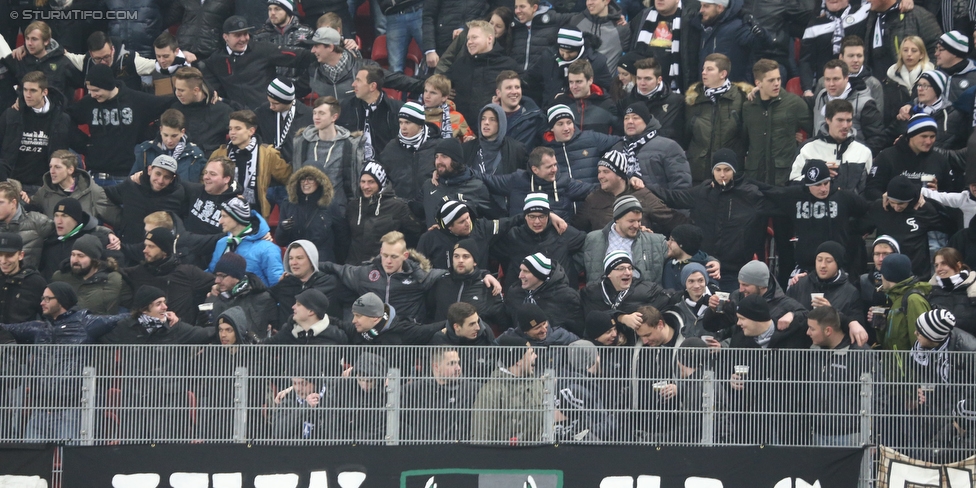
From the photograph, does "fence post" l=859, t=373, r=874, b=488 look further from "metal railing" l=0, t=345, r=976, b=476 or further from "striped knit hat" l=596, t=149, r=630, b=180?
"striped knit hat" l=596, t=149, r=630, b=180

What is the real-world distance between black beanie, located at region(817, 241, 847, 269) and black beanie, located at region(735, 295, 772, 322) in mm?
1443

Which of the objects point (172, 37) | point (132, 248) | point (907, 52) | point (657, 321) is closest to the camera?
point (657, 321)

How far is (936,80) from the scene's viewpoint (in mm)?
16109

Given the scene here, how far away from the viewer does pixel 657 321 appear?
1288cm

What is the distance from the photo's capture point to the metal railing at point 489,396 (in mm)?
12109

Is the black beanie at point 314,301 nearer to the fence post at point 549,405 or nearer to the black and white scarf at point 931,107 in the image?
the fence post at point 549,405

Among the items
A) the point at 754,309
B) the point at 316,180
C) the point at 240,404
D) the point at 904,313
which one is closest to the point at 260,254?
the point at 316,180

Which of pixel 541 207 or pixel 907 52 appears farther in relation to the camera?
pixel 907 52

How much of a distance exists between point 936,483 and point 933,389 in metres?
0.73

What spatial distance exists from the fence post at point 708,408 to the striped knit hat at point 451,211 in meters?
3.66

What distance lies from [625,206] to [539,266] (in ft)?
3.72

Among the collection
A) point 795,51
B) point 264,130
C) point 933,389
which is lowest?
point 933,389

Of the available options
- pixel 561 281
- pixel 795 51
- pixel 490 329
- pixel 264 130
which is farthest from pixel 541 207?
pixel 795 51

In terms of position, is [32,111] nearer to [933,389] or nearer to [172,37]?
[172,37]
